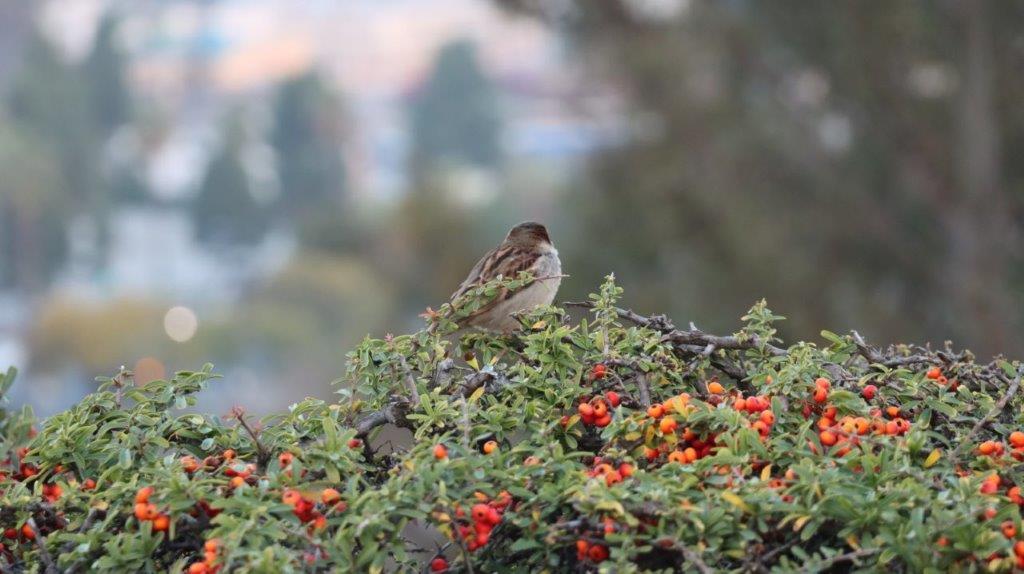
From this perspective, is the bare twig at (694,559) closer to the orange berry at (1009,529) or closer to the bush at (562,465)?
the bush at (562,465)

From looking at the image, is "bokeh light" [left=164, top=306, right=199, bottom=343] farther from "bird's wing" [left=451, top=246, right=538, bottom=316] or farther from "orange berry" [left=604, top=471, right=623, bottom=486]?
"orange berry" [left=604, top=471, right=623, bottom=486]

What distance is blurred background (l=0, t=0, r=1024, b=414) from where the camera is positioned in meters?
11.1

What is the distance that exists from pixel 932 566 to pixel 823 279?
9952mm

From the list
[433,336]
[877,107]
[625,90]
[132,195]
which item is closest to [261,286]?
[132,195]

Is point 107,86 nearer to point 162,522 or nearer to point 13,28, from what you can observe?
point 13,28

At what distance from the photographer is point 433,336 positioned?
2512 mm

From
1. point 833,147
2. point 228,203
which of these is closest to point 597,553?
point 833,147

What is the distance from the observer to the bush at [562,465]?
1890mm

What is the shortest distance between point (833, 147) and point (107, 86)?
75.4 feet

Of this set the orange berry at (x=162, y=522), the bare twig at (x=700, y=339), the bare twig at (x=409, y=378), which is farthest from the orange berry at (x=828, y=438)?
the orange berry at (x=162, y=522)

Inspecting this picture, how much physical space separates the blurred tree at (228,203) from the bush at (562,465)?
2723cm

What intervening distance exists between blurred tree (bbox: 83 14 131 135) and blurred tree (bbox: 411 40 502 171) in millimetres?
6558

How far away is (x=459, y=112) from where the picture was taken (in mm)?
32469

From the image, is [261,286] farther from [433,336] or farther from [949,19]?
[433,336]
